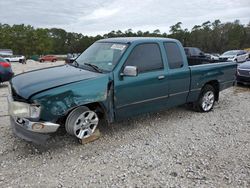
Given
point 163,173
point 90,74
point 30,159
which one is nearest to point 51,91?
point 90,74

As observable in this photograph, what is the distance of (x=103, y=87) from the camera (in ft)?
12.9

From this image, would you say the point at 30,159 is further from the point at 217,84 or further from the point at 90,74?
the point at 217,84

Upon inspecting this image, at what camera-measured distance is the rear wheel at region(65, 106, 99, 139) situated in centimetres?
383

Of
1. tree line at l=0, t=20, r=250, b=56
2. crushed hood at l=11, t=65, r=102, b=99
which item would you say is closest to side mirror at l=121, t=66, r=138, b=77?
crushed hood at l=11, t=65, r=102, b=99

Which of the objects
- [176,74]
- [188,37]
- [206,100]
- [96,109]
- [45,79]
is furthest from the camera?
[188,37]

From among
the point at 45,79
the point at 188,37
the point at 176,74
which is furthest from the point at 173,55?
the point at 188,37

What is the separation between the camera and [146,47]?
15.4ft

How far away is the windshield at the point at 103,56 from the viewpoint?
432cm

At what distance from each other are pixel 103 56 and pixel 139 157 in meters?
1.99

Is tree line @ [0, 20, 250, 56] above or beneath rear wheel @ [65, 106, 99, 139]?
above

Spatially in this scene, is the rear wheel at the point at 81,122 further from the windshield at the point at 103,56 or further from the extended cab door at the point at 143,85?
the windshield at the point at 103,56

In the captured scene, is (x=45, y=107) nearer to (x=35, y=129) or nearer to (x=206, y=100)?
(x=35, y=129)

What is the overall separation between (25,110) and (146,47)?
8.11 ft

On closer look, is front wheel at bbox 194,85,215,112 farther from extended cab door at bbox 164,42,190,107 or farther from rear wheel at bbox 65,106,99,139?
rear wheel at bbox 65,106,99,139
